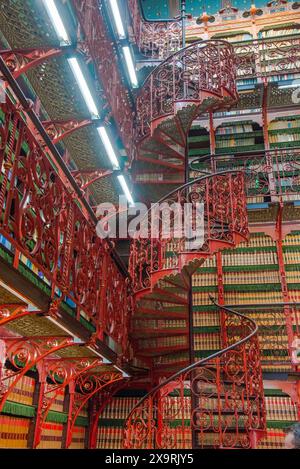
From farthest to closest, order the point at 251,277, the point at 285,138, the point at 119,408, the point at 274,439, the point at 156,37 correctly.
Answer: the point at 156,37 → the point at 285,138 → the point at 251,277 → the point at 119,408 → the point at 274,439

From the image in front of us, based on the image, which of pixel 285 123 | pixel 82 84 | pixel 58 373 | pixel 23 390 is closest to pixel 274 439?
pixel 58 373

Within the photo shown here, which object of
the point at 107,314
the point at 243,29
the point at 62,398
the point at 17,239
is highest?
the point at 243,29

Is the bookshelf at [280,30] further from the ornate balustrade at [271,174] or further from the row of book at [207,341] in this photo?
the row of book at [207,341]

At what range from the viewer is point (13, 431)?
146 inches

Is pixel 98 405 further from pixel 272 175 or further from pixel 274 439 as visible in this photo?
pixel 272 175

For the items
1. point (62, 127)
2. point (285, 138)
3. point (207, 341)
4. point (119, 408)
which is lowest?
point (119, 408)

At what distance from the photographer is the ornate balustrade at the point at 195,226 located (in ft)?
15.5

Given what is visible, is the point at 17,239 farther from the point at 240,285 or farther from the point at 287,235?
the point at 287,235

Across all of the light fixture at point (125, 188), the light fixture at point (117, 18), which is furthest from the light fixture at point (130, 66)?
the light fixture at point (125, 188)

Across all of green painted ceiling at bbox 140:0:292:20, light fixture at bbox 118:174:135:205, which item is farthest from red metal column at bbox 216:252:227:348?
green painted ceiling at bbox 140:0:292:20

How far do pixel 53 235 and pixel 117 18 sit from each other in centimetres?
448

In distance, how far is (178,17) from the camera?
27.9ft
